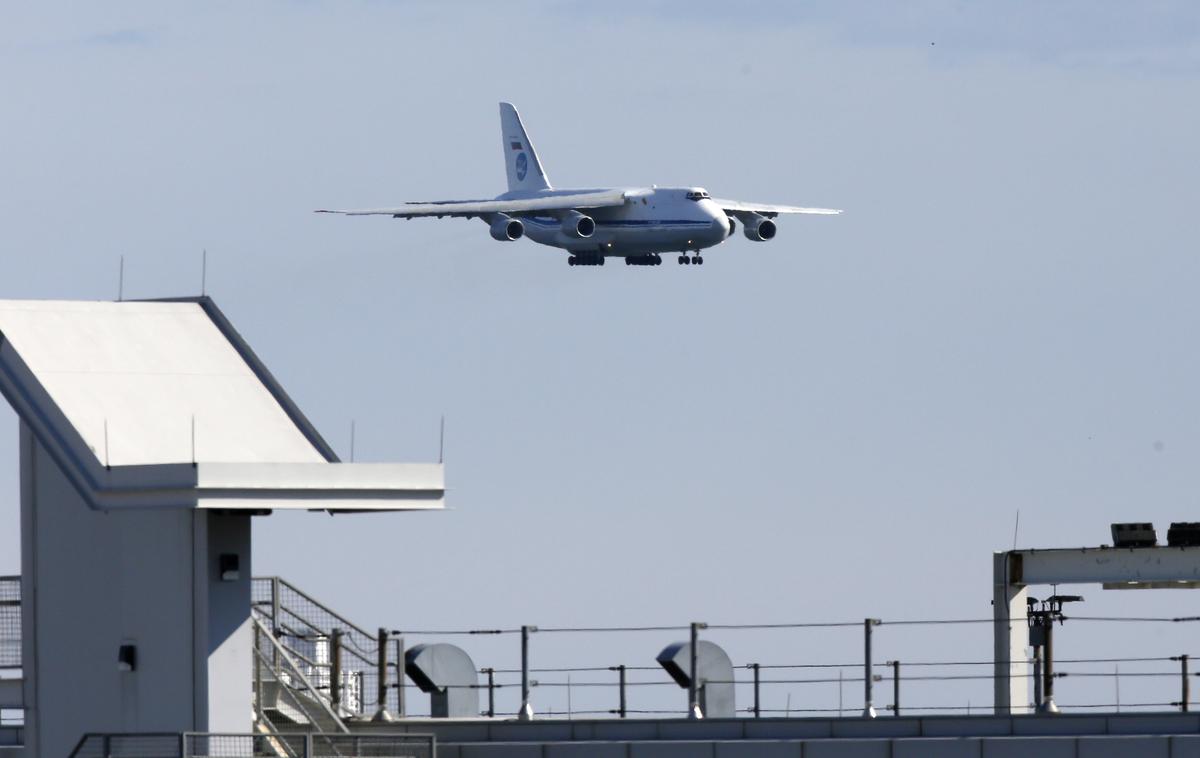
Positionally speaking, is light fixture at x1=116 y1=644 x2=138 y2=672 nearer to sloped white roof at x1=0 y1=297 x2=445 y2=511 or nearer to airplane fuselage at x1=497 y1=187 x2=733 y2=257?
sloped white roof at x1=0 y1=297 x2=445 y2=511

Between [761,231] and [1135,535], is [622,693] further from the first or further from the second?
[761,231]

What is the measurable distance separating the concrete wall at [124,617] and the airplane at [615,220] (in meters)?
55.9

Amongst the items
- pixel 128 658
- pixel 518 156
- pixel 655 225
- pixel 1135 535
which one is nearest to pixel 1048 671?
pixel 128 658

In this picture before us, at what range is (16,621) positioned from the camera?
20297mm

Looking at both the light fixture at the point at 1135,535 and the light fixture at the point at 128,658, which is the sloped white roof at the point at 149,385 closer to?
the light fixture at the point at 128,658

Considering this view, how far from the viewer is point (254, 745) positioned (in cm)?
1880

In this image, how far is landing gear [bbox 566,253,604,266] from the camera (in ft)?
253

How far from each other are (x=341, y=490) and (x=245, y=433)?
1.50 meters

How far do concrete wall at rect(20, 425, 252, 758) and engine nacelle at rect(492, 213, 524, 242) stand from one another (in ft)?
185

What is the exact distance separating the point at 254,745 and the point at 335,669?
1.75 metres

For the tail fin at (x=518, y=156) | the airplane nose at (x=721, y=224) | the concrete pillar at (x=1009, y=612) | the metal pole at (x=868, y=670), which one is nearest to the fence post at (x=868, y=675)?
the metal pole at (x=868, y=670)

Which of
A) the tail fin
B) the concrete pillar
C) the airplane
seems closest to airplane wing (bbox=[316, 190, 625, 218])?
the airplane

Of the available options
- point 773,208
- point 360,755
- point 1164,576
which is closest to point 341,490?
point 360,755

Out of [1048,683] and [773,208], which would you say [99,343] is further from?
[773,208]
